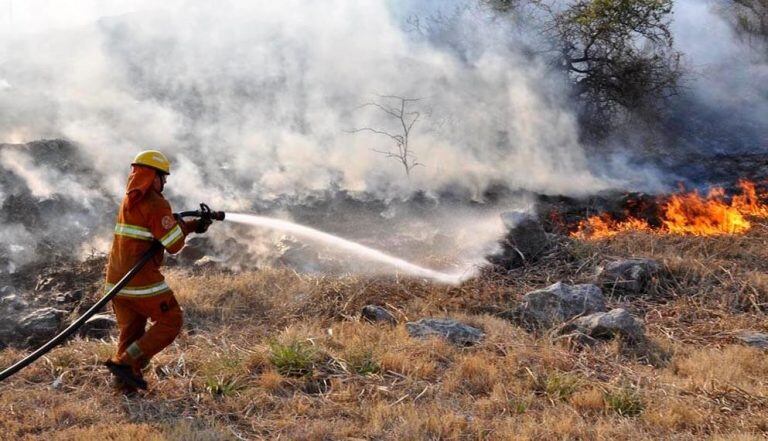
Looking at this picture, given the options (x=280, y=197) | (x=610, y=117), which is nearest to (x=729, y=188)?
(x=610, y=117)

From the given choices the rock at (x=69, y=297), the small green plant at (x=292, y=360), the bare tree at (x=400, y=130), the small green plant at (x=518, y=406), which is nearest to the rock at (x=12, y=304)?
the rock at (x=69, y=297)

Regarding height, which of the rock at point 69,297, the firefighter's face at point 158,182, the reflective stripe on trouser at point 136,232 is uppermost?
the firefighter's face at point 158,182

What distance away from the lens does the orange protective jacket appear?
402 cm

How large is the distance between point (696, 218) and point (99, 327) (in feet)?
25.0

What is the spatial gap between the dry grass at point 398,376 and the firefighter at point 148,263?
0.26m

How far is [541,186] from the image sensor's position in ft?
33.7

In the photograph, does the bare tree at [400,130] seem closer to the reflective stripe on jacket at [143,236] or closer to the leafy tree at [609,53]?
the leafy tree at [609,53]

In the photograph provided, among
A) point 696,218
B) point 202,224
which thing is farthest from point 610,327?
point 696,218

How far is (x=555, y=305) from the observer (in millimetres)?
5750

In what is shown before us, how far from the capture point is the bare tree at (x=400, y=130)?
1024cm

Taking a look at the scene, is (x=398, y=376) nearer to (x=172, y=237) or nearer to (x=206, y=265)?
(x=172, y=237)

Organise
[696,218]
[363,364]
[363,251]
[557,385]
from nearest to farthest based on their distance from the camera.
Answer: [557,385] → [363,364] → [363,251] → [696,218]

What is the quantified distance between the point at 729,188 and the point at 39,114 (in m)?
11.0

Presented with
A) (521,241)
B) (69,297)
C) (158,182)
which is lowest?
(69,297)
